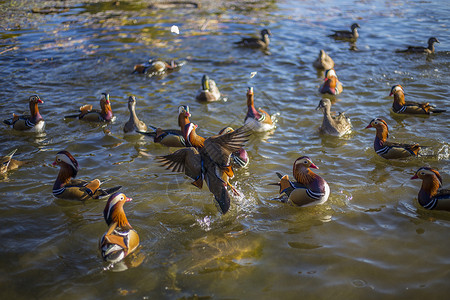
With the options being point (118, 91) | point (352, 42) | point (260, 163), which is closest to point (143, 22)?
point (118, 91)

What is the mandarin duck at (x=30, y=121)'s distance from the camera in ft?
33.0

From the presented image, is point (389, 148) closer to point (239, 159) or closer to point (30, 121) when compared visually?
point (239, 159)

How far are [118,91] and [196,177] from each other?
22.3 feet

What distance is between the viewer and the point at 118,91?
12828 mm

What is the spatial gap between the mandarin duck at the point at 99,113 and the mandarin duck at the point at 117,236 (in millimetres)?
5011

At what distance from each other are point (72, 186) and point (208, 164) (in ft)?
8.52

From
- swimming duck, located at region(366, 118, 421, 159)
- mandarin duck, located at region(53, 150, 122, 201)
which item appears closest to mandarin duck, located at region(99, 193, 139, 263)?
mandarin duck, located at region(53, 150, 122, 201)

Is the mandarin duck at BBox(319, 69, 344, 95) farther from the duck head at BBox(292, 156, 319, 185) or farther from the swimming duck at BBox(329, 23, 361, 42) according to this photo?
the swimming duck at BBox(329, 23, 361, 42)

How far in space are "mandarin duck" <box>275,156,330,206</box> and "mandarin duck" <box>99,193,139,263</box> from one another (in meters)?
2.80

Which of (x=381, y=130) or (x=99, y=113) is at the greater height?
(x=381, y=130)

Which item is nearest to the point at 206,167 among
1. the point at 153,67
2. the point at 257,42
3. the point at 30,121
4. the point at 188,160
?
the point at 188,160

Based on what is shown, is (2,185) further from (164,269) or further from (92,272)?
(164,269)

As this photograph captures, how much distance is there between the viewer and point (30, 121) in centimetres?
1005

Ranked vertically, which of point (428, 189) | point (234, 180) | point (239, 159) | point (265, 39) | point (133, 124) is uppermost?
point (265, 39)
